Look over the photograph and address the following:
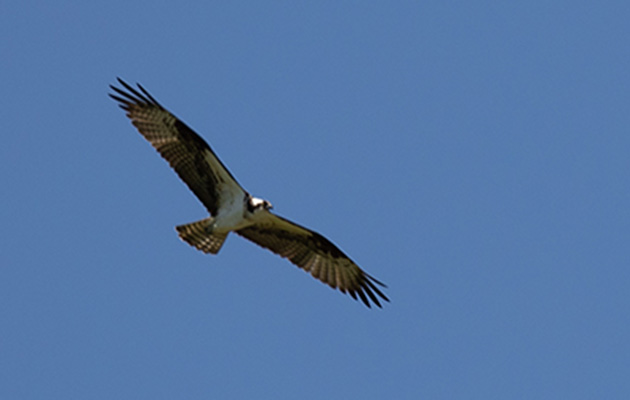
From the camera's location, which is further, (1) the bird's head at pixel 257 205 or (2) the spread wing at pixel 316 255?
(2) the spread wing at pixel 316 255

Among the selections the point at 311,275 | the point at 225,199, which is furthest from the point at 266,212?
the point at 311,275

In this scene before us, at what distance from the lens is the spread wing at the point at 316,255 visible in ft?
54.5

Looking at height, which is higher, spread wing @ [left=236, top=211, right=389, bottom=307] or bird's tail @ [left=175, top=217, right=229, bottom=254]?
spread wing @ [left=236, top=211, right=389, bottom=307]

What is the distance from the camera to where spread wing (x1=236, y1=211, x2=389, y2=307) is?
54.5 feet

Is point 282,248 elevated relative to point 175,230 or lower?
elevated

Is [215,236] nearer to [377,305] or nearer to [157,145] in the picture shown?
[157,145]

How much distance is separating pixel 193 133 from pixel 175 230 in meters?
1.49

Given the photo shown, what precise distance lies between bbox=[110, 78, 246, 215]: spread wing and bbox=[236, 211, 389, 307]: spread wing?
0.97 meters

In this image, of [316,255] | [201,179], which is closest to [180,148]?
[201,179]

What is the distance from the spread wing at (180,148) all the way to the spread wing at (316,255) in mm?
971

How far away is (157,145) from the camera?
15.6 metres

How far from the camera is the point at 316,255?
1702cm

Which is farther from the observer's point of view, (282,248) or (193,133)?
(282,248)

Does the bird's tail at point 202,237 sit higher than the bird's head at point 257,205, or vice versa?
the bird's head at point 257,205
